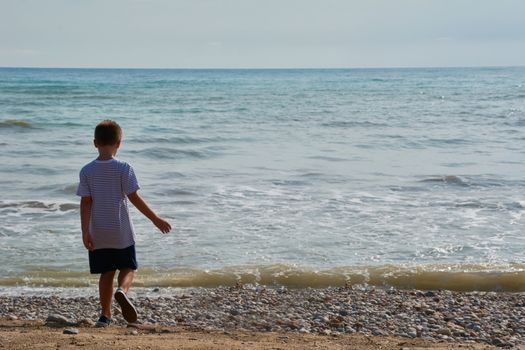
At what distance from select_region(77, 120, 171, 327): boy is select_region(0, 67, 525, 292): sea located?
2360mm

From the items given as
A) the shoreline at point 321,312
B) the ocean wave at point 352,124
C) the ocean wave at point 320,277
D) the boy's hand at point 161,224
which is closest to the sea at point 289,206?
the ocean wave at point 320,277

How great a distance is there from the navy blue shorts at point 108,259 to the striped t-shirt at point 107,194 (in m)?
0.07

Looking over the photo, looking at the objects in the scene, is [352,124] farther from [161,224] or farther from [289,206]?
[161,224]

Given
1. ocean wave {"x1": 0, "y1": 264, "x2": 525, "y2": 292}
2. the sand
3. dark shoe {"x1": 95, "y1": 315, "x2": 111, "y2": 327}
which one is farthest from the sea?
the sand

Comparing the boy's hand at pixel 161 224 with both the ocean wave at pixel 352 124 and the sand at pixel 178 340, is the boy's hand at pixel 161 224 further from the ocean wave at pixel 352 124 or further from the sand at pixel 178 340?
the ocean wave at pixel 352 124

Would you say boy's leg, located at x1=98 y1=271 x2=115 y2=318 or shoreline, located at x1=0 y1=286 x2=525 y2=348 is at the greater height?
boy's leg, located at x1=98 y1=271 x2=115 y2=318

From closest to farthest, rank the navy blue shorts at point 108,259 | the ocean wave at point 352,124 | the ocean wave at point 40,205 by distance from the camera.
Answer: the navy blue shorts at point 108,259
the ocean wave at point 40,205
the ocean wave at point 352,124

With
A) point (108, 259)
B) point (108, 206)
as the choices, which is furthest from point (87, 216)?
point (108, 259)

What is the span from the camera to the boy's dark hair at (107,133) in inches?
221

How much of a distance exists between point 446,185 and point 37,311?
9.10m

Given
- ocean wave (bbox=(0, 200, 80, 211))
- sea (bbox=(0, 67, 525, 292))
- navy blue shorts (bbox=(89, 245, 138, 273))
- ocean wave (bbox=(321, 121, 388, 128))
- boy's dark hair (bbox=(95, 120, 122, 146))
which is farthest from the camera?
Answer: ocean wave (bbox=(321, 121, 388, 128))

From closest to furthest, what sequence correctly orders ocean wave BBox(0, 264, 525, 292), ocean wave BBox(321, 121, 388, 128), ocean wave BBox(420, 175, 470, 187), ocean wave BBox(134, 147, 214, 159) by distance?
ocean wave BBox(0, 264, 525, 292), ocean wave BBox(420, 175, 470, 187), ocean wave BBox(134, 147, 214, 159), ocean wave BBox(321, 121, 388, 128)

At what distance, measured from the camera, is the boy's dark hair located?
5602mm

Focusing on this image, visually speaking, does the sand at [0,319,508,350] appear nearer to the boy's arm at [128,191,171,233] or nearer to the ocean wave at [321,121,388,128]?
the boy's arm at [128,191,171,233]
